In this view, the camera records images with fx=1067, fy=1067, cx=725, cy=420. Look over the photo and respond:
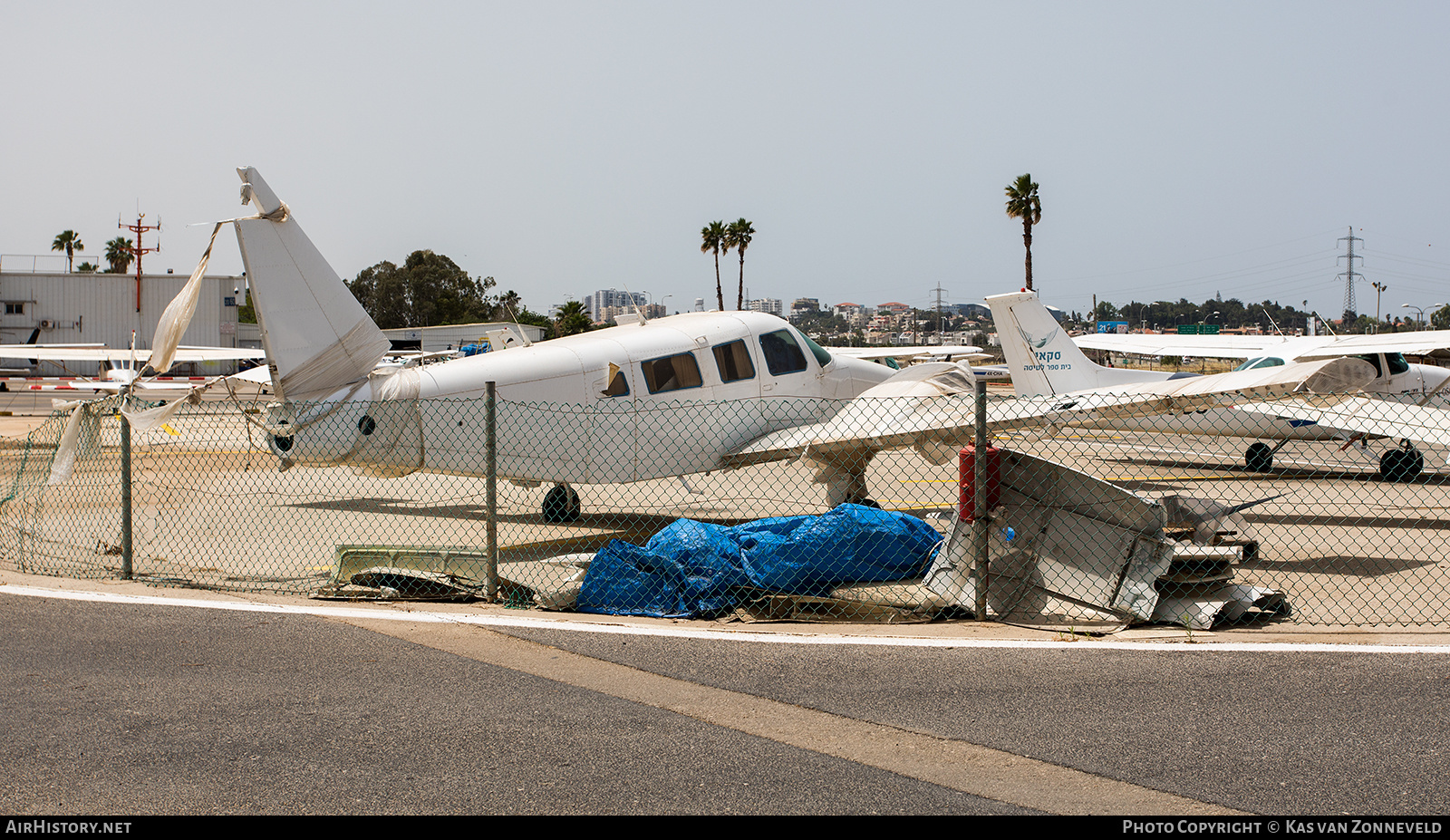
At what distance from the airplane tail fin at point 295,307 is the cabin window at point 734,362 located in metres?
3.95

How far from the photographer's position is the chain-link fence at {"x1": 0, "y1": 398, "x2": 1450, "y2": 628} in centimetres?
715

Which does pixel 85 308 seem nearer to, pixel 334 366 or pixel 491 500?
pixel 334 366

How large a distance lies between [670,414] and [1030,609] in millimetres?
5593

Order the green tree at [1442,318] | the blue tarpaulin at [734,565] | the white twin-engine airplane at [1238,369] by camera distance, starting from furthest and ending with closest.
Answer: the green tree at [1442,318] < the white twin-engine airplane at [1238,369] < the blue tarpaulin at [734,565]

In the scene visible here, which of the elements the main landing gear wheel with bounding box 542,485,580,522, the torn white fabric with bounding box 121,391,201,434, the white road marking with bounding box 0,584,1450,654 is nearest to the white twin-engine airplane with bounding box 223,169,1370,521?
the torn white fabric with bounding box 121,391,201,434

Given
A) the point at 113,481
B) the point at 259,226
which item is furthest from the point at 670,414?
the point at 113,481

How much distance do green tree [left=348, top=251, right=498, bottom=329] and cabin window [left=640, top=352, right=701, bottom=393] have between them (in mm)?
93654

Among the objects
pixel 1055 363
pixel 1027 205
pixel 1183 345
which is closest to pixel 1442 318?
pixel 1027 205

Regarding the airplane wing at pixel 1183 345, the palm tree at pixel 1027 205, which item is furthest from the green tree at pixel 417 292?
the airplane wing at pixel 1183 345

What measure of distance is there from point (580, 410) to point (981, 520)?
5600mm

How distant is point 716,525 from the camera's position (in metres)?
9.74

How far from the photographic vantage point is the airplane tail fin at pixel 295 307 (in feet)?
34.9

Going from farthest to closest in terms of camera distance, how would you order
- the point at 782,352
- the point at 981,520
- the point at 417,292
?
the point at 417,292, the point at 782,352, the point at 981,520

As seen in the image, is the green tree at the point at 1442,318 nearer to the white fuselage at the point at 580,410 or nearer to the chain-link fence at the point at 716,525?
the chain-link fence at the point at 716,525
